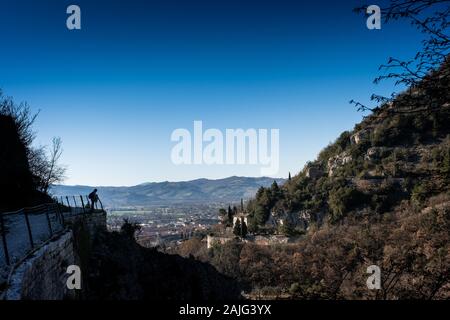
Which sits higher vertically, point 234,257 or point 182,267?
point 182,267

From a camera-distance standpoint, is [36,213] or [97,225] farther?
[97,225]

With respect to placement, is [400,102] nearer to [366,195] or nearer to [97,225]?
[97,225]

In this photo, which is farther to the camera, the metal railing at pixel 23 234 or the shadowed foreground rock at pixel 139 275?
the shadowed foreground rock at pixel 139 275

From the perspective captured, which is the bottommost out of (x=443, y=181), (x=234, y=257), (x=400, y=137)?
(x=234, y=257)

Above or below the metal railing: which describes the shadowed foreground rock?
below

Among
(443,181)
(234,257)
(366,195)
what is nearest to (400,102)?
(443,181)

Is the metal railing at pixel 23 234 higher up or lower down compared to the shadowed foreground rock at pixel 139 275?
higher up

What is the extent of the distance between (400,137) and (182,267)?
69572 mm

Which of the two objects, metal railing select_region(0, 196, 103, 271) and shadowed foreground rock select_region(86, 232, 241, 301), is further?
shadowed foreground rock select_region(86, 232, 241, 301)

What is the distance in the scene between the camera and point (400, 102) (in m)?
6.72

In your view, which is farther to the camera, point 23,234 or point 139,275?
point 139,275

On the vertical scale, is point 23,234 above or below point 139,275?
above
